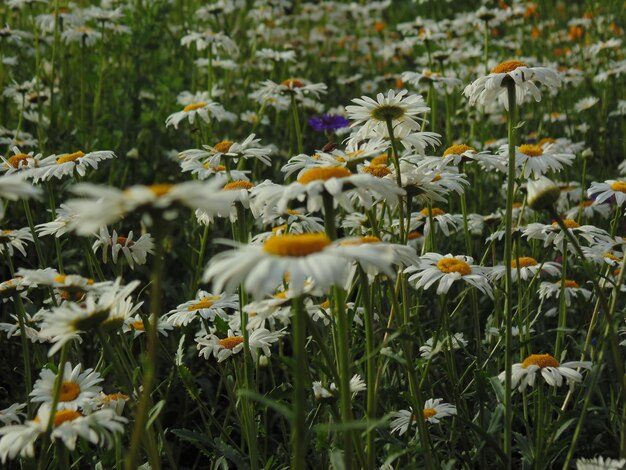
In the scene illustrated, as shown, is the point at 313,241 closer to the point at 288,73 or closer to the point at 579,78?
the point at 579,78

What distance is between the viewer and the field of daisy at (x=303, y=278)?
1656 millimetres

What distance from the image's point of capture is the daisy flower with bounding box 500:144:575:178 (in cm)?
301

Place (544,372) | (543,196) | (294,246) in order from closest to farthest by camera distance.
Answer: (294,246) < (543,196) < (544,372)

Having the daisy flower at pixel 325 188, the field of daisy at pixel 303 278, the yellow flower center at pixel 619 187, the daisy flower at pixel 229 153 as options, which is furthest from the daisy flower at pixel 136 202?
the yellow flower center at pixel 619 187

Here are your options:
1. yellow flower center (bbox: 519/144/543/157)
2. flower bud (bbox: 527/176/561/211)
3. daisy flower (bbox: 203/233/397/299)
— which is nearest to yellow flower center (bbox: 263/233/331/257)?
daisy flower (bbox: 203/233/397/299)

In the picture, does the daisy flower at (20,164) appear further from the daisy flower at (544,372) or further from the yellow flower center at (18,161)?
the daisy flower at (544,372)

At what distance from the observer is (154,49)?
245 inches

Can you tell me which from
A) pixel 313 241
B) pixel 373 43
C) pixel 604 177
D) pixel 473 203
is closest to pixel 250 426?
pixel 313 241

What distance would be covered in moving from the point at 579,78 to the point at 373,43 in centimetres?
325

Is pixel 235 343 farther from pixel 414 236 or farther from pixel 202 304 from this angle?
pixel 414 236

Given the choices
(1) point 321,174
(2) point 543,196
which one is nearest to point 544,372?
(2) point 543,196

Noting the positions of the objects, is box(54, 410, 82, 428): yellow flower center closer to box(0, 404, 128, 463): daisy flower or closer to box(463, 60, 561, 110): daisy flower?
box(0, 404, 128, 463): daisy flower

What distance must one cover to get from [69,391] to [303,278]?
926 millimetres

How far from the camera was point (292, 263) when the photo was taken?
1361 millimetres
